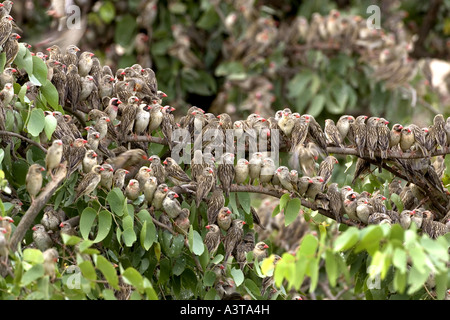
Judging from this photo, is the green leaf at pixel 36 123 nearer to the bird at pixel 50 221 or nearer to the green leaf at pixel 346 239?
the bird at pixel 50 221

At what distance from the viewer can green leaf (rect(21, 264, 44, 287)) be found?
2.28 metres

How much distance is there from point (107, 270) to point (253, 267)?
3.32ft

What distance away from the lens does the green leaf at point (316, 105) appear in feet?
21.6

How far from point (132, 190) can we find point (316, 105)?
3.91 metres

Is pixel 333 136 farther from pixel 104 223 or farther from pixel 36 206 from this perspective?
pixel 36 206

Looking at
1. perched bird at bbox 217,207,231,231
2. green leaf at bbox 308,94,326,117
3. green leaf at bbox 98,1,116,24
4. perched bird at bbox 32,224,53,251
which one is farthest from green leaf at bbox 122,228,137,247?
green leaf at bbox 98,1,116,24

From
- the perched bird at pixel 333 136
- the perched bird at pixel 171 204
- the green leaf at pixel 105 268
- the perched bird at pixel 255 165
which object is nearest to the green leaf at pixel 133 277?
the green leaf at pixel 105 268

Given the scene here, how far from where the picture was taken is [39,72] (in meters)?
3.05

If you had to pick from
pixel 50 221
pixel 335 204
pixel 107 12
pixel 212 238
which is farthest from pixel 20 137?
pixel 107 12

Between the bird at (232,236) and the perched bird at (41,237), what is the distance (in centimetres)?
71

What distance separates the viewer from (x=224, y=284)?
121 inches

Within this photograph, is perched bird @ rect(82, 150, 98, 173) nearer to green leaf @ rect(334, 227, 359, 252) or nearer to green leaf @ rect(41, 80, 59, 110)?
green leaf @ rect(41, 80, 59, 110)

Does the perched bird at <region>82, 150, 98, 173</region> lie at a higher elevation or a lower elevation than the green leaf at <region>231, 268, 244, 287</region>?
higher

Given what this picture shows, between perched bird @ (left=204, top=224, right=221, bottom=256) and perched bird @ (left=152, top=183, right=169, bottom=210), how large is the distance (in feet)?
0.73
